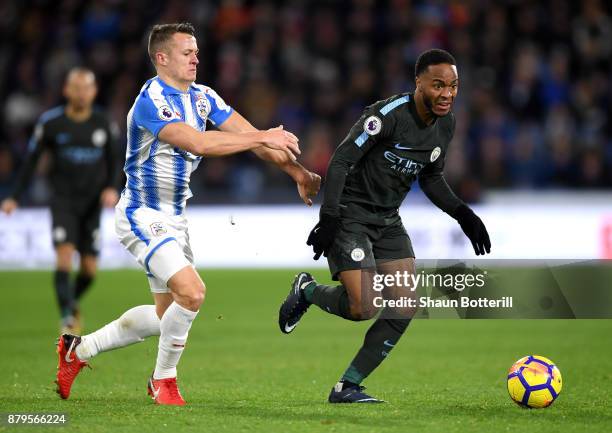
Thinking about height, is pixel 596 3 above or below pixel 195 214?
above

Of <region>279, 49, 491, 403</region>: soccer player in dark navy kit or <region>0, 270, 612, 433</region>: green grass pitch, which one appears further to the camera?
<region>279, 49, 491, 403</region>: soccer player in dark navy kit

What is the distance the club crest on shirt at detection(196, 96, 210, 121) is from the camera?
676cm


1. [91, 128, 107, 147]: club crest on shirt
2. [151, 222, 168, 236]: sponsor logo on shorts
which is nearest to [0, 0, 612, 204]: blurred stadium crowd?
[91, 128, 107, 147]: club crest on shirt

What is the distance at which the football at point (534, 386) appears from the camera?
20.8ft

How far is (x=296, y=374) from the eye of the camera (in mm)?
8156

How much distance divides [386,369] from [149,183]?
279 centimetres

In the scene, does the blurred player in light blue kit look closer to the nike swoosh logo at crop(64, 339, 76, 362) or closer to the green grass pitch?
the nike swoosh logo at crop(64, 339, 76, 362)

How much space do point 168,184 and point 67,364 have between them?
1326 mm

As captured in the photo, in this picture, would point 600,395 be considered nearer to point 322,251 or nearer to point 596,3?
point 322,251

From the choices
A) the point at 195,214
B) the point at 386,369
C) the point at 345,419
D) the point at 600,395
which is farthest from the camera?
the point at 195,214

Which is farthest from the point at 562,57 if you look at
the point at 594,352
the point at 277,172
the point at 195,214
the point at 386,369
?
the point at 386,369

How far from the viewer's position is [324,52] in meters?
19.2

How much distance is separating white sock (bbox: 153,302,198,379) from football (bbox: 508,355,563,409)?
1926 mm

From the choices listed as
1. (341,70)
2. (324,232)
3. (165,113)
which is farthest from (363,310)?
(341,70)
